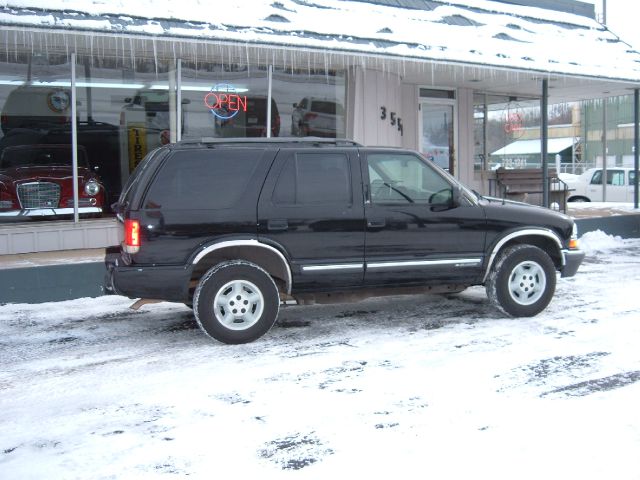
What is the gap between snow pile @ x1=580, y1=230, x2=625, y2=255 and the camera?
13.7 m

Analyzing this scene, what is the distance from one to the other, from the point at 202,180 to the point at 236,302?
1.17m

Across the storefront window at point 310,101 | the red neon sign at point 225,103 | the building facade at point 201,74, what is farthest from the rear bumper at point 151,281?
the storefront window at point 310,101

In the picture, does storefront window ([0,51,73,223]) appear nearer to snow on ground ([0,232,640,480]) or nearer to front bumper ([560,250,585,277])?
snow on ground ([0,232,640,480])

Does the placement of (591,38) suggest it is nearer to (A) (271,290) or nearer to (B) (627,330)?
(B) (627,330)

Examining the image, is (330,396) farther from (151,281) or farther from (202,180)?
(202,180)

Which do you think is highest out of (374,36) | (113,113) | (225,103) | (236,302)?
(374,36)

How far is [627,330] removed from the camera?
702 centimetres

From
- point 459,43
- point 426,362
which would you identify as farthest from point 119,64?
point 426,362

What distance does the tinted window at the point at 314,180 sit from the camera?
686 centimetres

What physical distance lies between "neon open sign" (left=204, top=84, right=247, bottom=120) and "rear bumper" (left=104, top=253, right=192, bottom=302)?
239 inches

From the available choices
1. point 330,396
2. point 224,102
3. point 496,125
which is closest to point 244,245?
point 330,396

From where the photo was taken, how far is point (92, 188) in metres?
11.1

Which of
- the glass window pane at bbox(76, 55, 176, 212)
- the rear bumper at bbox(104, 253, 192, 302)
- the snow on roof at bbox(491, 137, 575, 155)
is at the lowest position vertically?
the rear bumper at bbox(104, 253, 192, 302)

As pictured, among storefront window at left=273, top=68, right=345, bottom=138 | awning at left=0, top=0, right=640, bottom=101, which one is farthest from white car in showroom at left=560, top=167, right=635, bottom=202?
storefront window at left=273, top=68, right=345, bottom=138
